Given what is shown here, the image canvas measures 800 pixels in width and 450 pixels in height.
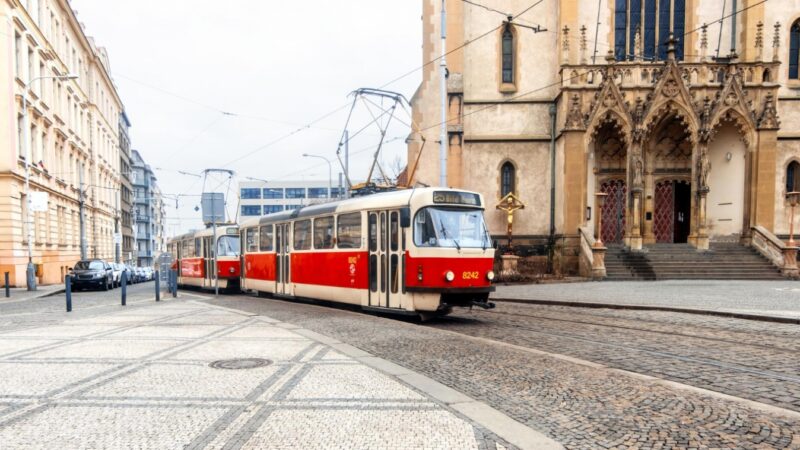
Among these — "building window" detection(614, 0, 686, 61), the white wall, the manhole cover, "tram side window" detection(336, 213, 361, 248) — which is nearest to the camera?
the manhole cover

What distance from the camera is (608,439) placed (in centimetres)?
419

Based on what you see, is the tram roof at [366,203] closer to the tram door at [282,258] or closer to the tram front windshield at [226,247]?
the tram door at [282,258]

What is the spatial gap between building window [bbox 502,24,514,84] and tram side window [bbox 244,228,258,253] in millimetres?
15148

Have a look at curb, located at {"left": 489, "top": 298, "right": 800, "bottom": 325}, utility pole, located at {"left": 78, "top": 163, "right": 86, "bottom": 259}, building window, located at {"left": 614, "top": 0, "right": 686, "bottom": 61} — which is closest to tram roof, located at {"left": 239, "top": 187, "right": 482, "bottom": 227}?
curb, located at {"left": 489, "top": 298, "right": 800, "bottom": 325}

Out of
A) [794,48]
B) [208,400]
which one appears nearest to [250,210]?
[794,48]

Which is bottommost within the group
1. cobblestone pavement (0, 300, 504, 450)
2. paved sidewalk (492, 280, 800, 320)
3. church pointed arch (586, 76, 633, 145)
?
paved sidewalk (492, 280, 800, 320)

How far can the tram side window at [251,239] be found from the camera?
19406mm

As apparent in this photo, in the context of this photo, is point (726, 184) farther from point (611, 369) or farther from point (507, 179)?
point (611, 369)

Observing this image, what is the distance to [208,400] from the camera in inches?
198

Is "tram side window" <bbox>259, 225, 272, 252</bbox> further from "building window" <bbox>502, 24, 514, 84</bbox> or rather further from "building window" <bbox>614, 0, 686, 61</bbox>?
"building window" <bbox>614, 0, 686, 61</bbox>

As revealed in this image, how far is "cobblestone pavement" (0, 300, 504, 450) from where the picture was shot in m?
4.01

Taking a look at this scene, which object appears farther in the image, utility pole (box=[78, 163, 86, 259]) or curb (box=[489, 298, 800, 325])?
utility pole (box=[78, 163, 86, 259])

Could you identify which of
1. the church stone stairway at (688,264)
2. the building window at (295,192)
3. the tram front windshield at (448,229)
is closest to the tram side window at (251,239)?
the tram front windshield at (448,229)

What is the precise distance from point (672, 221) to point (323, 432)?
26603 millimetres
